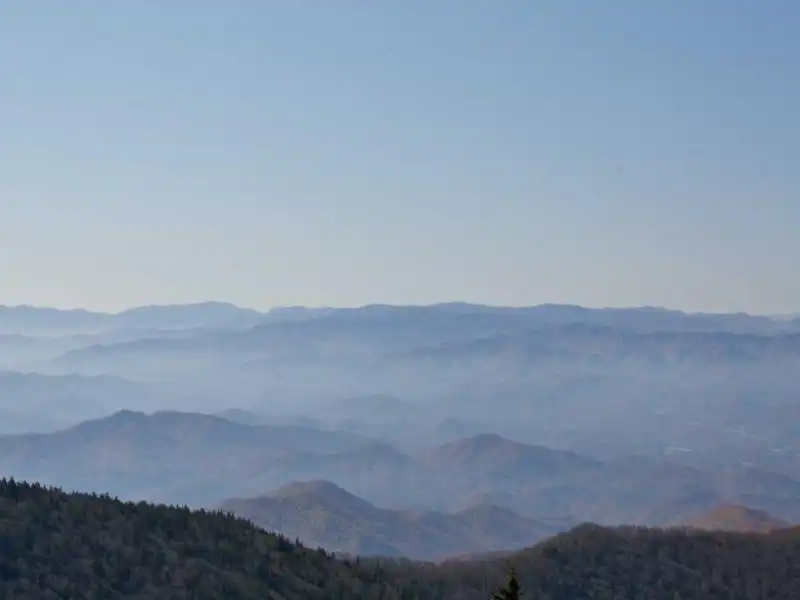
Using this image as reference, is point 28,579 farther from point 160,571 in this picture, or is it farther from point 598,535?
point 598,535

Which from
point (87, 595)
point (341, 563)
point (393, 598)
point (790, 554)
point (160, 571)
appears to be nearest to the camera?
point (87, 595)

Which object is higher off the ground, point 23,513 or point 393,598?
point 23,513

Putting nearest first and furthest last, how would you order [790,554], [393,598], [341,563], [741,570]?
[393,598], [341,563], [741,570], [790,554]

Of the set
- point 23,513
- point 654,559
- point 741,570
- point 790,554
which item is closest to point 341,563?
point 23,513

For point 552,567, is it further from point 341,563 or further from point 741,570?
point 341,563

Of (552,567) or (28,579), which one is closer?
(28,579)

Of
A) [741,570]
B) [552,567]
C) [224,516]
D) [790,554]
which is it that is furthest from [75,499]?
[790,554]
